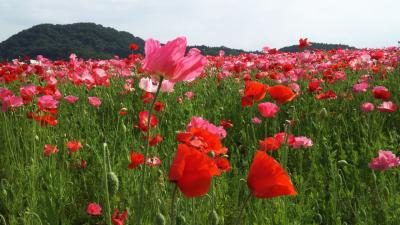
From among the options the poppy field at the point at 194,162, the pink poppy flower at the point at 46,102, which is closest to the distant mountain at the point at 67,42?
the poppy field at the point at 194,162

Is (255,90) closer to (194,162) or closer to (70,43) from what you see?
(194,162)

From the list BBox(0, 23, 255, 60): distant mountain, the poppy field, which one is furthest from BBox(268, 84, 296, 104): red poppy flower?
BBox(0, 23, 255, 60): distant mountain

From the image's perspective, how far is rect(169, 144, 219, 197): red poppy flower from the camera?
96 centimetres

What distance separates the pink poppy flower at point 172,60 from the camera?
118 centimetres

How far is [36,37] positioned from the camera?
33844mm

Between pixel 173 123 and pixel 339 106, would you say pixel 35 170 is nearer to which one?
pixel 173 123

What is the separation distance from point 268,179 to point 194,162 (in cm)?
20

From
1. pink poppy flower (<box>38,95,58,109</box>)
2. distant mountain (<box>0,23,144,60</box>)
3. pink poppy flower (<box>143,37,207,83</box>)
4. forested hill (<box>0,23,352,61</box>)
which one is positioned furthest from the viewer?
distant mountain (<box>0,23,144,60</box>)

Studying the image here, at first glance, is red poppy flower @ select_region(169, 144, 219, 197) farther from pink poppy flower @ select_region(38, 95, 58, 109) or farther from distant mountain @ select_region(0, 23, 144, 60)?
distant mountain @ select_region(0, 23, 144, 60)

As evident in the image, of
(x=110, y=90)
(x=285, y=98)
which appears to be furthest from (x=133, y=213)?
(x=110, y=90)

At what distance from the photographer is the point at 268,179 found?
1031 millimetres

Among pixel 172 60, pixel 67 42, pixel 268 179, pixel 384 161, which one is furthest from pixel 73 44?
pixel 268 179

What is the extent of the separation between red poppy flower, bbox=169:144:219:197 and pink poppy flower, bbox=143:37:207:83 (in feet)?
1.01

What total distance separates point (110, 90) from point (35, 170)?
9.72ft
